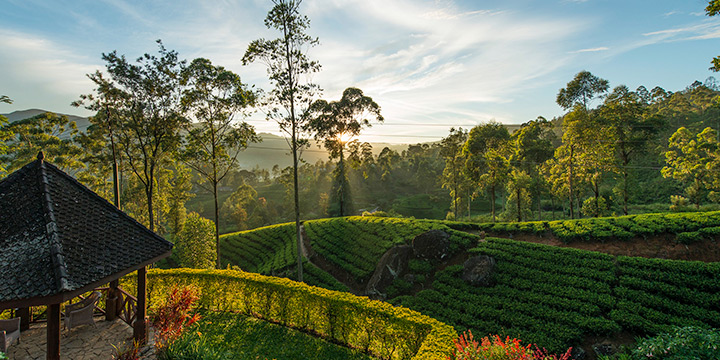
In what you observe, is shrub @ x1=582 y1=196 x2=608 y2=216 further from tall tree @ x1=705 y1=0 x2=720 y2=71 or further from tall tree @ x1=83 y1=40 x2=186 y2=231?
tall tree @ x1=83 y1=40 x2=186 y2=231

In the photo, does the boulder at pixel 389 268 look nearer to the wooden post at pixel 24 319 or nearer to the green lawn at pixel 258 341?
the green lawn at pixel 258 341

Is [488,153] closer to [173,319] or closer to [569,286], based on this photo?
[569,286]

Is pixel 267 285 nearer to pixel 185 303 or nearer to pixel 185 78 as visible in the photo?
pixel 185 303

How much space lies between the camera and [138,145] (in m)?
18.1

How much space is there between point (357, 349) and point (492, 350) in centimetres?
479

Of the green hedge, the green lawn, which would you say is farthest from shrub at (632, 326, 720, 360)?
the green hedge

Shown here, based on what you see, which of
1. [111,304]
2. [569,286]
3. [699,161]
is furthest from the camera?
[699,161]

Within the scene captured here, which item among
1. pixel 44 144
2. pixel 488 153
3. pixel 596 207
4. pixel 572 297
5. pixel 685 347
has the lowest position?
pixel 572 297

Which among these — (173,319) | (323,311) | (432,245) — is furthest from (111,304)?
(432,245)

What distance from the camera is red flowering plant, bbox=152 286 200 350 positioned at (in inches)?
300

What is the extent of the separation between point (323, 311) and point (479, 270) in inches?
371

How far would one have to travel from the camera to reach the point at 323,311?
9594 mm

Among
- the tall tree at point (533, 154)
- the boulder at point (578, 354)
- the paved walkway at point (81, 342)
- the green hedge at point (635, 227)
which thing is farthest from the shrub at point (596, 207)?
the paved walkway at point (81, 342)

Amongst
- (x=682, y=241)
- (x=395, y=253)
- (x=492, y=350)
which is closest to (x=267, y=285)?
(x=492, y=350)
